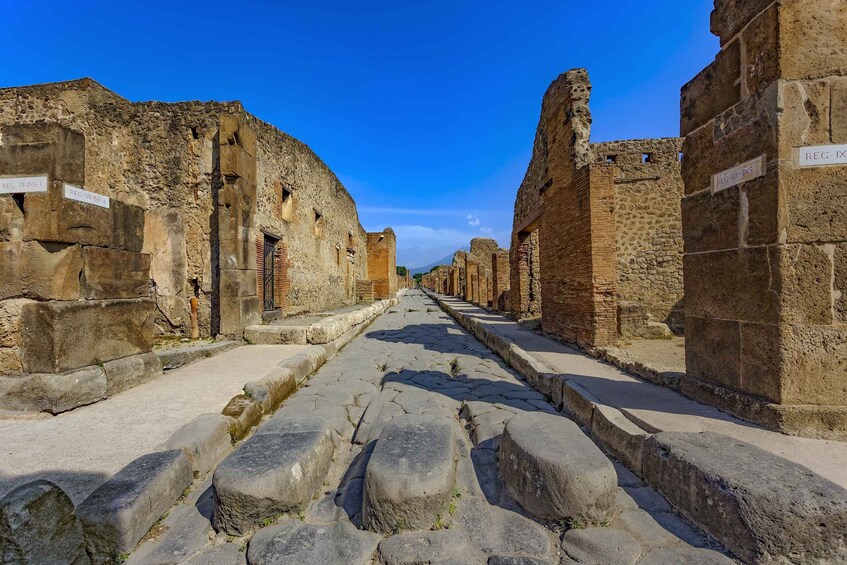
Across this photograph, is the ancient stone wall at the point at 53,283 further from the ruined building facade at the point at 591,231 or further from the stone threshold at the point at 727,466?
the ruined building facade at the point at 591,231

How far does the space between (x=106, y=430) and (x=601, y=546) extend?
331 centimetres

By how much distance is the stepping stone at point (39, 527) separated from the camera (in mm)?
1342

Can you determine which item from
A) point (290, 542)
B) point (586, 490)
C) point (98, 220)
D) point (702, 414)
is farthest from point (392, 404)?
point (98, 220)

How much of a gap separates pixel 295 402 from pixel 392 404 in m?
1.06

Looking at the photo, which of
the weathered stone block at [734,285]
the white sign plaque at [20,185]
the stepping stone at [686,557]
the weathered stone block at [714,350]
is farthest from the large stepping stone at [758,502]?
the white sign plaque at [20,185]

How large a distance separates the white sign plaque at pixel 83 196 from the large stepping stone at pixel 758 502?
17.2ft

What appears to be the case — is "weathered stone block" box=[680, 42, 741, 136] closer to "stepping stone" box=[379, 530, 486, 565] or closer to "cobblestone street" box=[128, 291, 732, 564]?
"cobblestone street" box=[128, 291, 732, 564]

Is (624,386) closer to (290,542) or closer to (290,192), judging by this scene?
(290,542)

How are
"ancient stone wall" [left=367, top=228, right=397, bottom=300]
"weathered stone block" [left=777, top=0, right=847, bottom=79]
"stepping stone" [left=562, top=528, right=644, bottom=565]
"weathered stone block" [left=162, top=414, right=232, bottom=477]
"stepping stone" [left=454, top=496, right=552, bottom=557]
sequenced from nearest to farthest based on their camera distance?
"stepping stone" [left=562, top=528, right=644, bottom=565] → "stepping stone" [left=454, top=496, right=552, bottom=557] → "weathered stone block" [left=162, top=414, right=232, bottom=477] → "weathered stone block" [left=777, top=0, right=847, bottom=79] → "ancient stone wall" [left=367, top=228, right=397, bottom=300]

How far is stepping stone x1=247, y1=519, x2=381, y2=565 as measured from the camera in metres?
1.61

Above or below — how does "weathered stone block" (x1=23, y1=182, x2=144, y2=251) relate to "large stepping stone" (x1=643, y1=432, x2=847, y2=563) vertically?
above

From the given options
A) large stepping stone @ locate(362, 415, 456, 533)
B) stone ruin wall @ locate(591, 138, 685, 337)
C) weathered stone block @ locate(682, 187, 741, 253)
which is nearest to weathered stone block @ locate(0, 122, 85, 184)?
large stepping stone @ locate(362, 415, 456, 533)

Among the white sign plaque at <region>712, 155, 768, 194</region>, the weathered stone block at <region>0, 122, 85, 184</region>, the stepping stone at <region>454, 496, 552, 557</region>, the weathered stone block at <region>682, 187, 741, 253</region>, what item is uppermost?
the weathered stone block at <region>0, 122, 85, 184</region>

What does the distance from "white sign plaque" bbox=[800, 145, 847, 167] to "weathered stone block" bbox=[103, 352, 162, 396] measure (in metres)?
6.01
